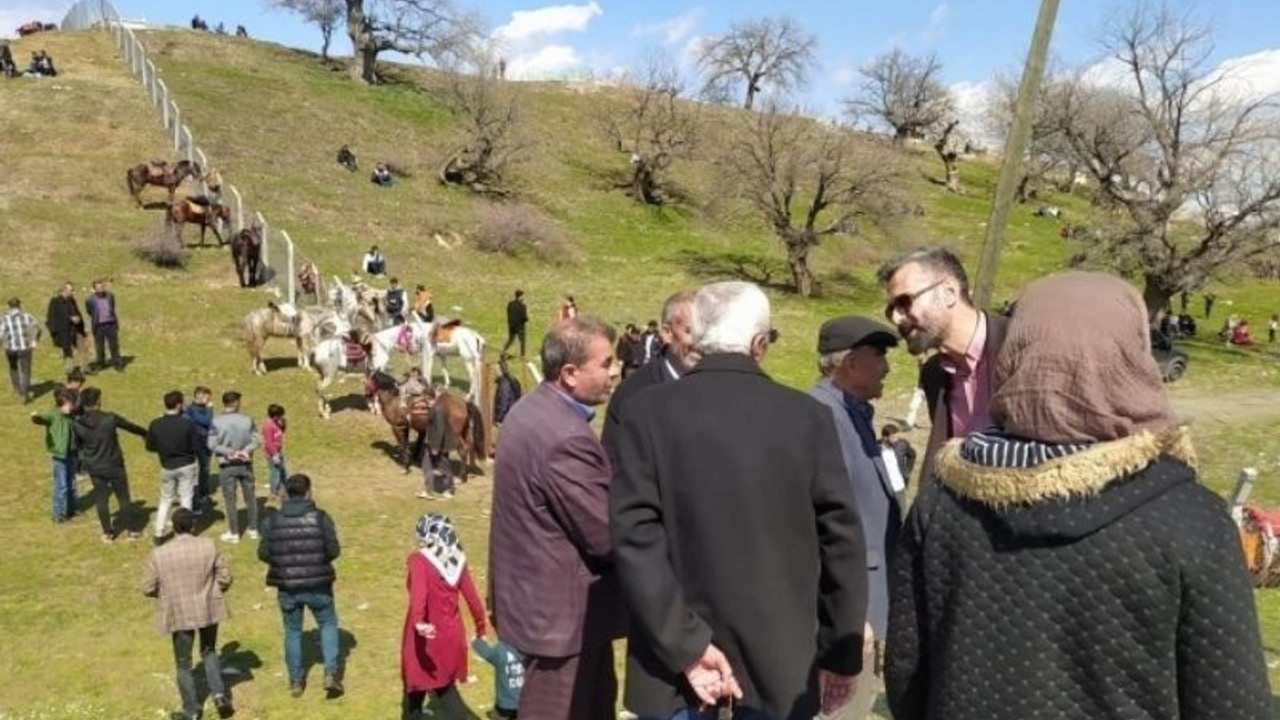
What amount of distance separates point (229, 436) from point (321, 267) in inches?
695

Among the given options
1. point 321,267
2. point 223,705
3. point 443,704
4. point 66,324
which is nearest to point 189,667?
point 223,705

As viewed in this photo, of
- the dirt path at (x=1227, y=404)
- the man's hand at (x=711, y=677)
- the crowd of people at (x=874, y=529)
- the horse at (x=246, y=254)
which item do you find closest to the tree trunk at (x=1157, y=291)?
the dirt path at (x=1227, y=404)

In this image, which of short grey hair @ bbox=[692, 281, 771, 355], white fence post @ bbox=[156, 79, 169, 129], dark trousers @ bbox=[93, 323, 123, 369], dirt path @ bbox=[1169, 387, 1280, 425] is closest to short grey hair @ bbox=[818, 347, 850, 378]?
short grey hair @ bbox=[692, 281, 771, 355]

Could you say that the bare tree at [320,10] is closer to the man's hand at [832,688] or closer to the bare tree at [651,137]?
the bare tree at [651,137]

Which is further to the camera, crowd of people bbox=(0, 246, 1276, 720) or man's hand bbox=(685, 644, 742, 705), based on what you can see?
man's hand bbox=(685, 644, 742, 705)

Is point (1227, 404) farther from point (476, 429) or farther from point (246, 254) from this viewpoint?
point (246, 254)

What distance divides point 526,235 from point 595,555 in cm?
3195

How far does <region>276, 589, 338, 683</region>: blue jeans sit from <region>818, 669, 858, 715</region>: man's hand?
494cm

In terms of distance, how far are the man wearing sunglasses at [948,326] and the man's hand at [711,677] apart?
3.21 feet

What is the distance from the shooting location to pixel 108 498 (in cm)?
1088

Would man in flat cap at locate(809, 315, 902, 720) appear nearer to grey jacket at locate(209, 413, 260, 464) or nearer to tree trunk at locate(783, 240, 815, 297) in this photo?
grey jacket at locate(209, 413, 260, 464)

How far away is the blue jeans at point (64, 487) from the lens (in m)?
11.1

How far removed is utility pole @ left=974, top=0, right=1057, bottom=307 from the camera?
20.7 feet

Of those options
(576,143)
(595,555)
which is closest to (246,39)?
(576,143)
